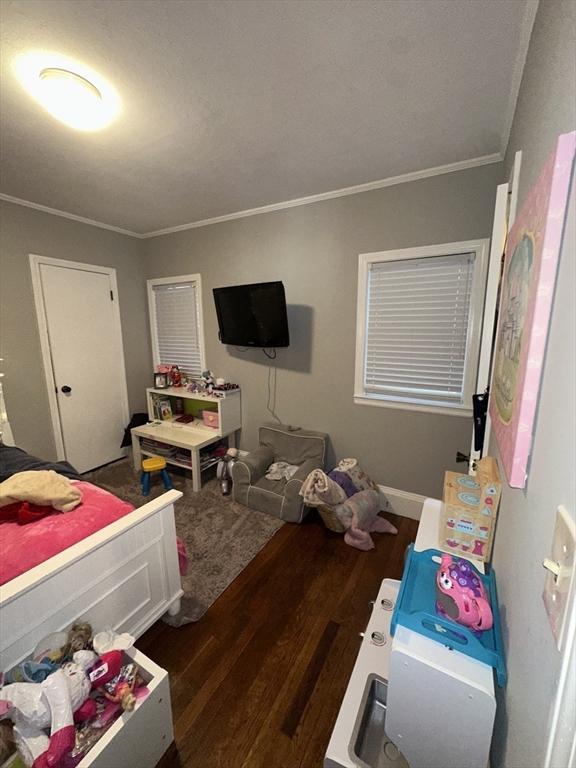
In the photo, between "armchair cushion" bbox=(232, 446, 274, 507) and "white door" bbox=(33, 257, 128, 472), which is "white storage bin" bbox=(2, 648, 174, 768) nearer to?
"armchair cushion" bbox=(232, 446, 274, 507)

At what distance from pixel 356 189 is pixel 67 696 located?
3.04 m

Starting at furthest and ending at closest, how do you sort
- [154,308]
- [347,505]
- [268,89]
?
[154,308], [347,505], [268,89]

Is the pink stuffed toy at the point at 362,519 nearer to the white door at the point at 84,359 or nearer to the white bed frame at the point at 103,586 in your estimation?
the white bed frame at the point at 103,586

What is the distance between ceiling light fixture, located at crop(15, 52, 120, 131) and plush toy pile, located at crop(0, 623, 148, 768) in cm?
222

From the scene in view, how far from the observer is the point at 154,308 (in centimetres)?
364

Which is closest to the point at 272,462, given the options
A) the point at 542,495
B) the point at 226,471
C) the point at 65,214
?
the point at 226,471

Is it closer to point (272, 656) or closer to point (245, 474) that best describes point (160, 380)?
point (245, 474)

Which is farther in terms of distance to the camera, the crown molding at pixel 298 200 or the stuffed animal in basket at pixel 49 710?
the crown molding at pixel 298 200

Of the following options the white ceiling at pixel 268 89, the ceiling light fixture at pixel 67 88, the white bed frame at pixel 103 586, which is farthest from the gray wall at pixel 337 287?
the white bed frame at pixel 103 586

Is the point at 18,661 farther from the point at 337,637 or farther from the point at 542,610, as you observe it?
the point at 542,610

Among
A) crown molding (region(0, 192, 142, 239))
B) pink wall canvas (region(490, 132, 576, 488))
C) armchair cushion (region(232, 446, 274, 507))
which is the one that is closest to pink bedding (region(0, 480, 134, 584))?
armchair cushion (region(232, 446, 274, 507))

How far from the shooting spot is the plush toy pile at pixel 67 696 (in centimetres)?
83

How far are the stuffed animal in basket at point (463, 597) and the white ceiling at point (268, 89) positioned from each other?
1884 millimetres

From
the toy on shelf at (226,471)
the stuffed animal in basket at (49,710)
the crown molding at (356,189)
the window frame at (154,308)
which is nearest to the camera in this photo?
the stuffed animal in basket at (49,710)
